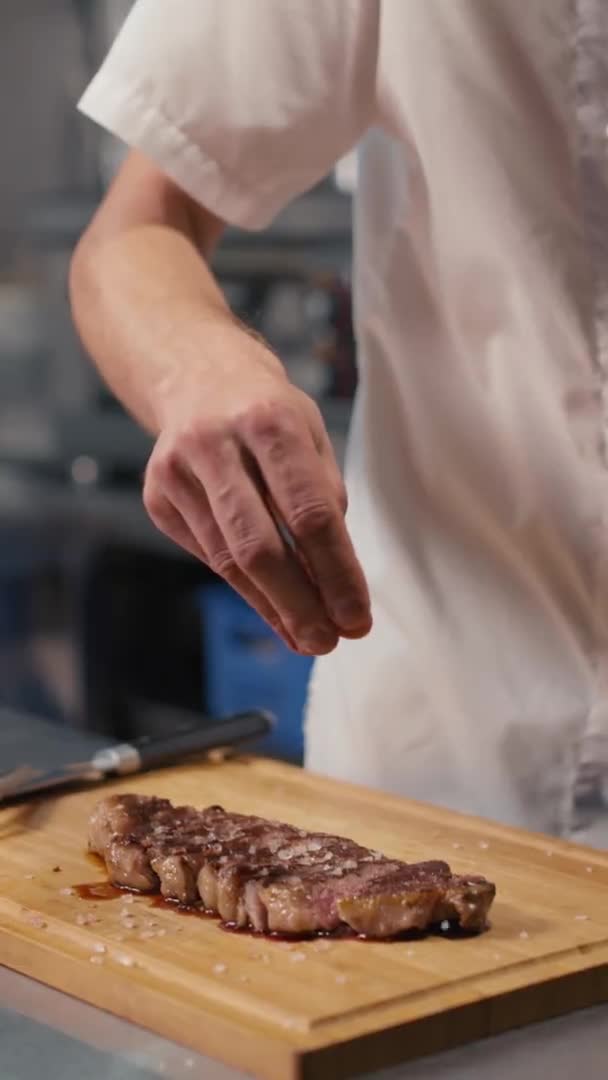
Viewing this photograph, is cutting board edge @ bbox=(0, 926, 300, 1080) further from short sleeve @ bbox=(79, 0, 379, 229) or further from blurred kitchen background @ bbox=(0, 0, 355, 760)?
blurred kitchen background @ bbox=(0, 0, 355, 760)

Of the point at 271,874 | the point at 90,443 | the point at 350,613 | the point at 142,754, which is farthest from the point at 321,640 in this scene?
the point at 90,443

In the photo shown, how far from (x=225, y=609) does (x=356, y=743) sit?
5.68 feet

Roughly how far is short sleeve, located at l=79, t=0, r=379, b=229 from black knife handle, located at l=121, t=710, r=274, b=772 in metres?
0.45

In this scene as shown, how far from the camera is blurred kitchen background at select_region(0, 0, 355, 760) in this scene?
3.14 m

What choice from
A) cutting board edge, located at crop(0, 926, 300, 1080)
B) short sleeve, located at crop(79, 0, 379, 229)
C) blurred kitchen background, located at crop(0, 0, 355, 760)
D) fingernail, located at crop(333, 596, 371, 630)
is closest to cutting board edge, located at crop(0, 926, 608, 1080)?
cutting board edge, located at crop(0, 926, 300, 1080)

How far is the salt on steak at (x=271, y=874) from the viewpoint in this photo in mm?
1148

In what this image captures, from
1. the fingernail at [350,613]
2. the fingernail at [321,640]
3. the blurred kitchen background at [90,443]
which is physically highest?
the fingernail at [350,613]

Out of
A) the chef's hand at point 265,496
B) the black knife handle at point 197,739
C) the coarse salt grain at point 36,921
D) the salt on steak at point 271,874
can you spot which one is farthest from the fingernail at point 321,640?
the black knife handle at point 197,739

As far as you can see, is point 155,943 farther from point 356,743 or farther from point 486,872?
point 356,743

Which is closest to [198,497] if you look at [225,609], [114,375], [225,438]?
[225,438]

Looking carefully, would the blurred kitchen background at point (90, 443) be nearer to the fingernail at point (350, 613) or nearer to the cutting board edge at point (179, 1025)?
the fingernail at point (350, 613)

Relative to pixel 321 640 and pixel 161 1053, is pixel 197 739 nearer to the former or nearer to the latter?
pixel 321 640

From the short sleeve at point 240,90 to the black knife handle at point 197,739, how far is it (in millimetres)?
452

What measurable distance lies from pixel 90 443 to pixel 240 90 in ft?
6.76
